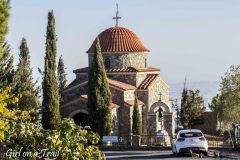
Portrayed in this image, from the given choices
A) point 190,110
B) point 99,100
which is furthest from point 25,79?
point 190,110

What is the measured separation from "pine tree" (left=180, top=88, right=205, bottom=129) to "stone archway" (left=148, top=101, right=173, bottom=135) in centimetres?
1553

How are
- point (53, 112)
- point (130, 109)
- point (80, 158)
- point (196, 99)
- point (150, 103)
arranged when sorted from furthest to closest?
point (196, 99) → point (150, 103) → point (130, 109) → point (53, 112) → point (80, 158)

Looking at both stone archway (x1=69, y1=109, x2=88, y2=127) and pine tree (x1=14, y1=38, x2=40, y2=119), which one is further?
pine tree (x1=14, y1=38, x2=40, y2=119)

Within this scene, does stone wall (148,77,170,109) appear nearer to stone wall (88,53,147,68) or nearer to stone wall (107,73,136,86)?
stone wall (107,73,136,86)

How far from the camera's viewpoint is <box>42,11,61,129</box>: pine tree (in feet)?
140

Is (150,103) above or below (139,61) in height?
below

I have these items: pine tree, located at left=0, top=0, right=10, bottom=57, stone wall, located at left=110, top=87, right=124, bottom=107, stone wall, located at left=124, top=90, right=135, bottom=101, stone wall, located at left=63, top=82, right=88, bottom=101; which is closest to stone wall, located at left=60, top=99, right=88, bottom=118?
stone wall, located at left=63, top=82, right=88, bottom=101

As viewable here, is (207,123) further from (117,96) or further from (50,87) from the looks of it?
(50,87)

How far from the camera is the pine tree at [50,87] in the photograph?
42781 mm

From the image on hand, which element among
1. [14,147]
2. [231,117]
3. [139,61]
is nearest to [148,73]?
[139,61]

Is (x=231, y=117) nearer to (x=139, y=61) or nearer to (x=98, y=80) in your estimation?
(x=98, y=80)

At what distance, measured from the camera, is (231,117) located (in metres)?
35.1

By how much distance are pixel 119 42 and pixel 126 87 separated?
5724 millimetres

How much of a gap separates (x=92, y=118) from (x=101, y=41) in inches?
465
